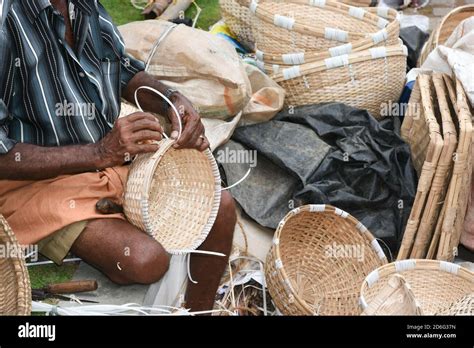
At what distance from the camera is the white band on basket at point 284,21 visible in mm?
4137

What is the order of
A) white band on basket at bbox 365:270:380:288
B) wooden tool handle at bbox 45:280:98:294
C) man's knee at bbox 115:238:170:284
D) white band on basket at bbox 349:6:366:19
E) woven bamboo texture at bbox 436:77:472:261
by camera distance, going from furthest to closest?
white band on basket at bbox 349:6:366:19 < woven bamboo texture at bbox 436:77:472:261 < white band on basket at bbox 365:270:380:288 < wooden tool handle at bbox 45:280:98:294 < man's knee at bbox 115:238:170:284

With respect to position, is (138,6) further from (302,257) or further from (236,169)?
(302,257)

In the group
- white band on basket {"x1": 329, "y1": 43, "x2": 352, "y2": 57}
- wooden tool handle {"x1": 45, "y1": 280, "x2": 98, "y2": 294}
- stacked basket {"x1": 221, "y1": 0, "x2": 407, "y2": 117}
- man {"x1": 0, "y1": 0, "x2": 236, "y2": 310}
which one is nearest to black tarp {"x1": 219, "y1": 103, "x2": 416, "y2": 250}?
stacked basket {"x1": 221, "y1": 0, "x2": 407, "y2": 117}

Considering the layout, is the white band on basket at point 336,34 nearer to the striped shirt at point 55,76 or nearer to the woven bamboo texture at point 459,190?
the woven bamboo texture at point 459,190

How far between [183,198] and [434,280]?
1.00 m

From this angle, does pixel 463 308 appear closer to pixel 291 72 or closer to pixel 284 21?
pixel 291 72

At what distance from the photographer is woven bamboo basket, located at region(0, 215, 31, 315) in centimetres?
254

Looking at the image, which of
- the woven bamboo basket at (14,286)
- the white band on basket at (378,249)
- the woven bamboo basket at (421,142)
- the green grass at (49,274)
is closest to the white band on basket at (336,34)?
the woven bamboo basket at (421,142)

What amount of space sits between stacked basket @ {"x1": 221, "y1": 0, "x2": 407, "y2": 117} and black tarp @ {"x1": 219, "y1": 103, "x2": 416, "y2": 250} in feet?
0.61

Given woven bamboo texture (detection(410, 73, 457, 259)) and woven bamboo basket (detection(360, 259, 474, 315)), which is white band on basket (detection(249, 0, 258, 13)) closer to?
woven bamboo texture (detection(410, 73, 457, 259))

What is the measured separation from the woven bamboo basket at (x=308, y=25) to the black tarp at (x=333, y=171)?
1.32ft
